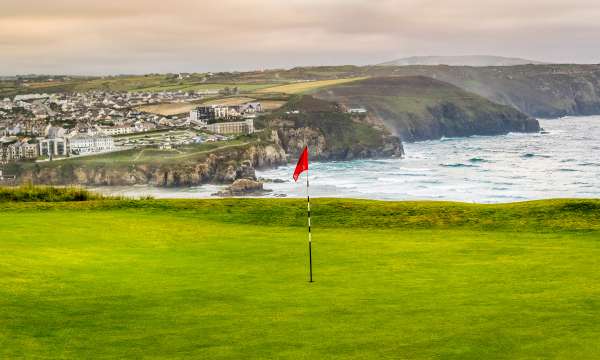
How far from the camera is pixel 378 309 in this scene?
11.2 metres

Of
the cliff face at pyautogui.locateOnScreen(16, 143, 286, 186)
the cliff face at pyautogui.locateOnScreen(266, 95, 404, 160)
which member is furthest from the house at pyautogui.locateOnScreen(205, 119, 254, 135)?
the cliff face at pyautogui.locateOnScreen(16, 143, 286, 186)

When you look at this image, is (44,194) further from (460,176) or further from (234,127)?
(234,127)

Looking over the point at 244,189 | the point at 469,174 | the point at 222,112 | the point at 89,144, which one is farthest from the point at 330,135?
the point at 244,189

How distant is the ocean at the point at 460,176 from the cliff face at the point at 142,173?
4.37m

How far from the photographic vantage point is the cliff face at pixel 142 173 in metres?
132

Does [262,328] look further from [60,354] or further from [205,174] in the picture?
[205,174]

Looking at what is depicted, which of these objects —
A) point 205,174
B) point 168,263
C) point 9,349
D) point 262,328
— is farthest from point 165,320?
point 205,174

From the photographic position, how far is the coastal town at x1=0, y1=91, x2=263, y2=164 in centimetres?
14938

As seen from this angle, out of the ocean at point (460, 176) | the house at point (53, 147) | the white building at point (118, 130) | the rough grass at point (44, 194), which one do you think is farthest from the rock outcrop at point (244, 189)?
the rough grass at point (44, 194)

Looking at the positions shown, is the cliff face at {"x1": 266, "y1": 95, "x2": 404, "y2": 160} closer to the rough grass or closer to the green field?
the rough grass

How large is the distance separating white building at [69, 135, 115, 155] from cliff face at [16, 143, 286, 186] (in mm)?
10891

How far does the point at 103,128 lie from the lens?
548ft

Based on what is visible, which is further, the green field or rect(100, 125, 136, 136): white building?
rect(100, 125, 136, 136): white building

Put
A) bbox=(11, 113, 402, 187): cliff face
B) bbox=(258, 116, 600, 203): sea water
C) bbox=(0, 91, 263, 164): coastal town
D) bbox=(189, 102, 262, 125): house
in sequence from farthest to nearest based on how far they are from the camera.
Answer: bbox=(189, 102, 262, 125): house < bbox=(0, 91, 263, 164): coastal town < bbox=(11, 113, 402, 187): cliff face < bbox=(258, 116, 600, 203): sea water
